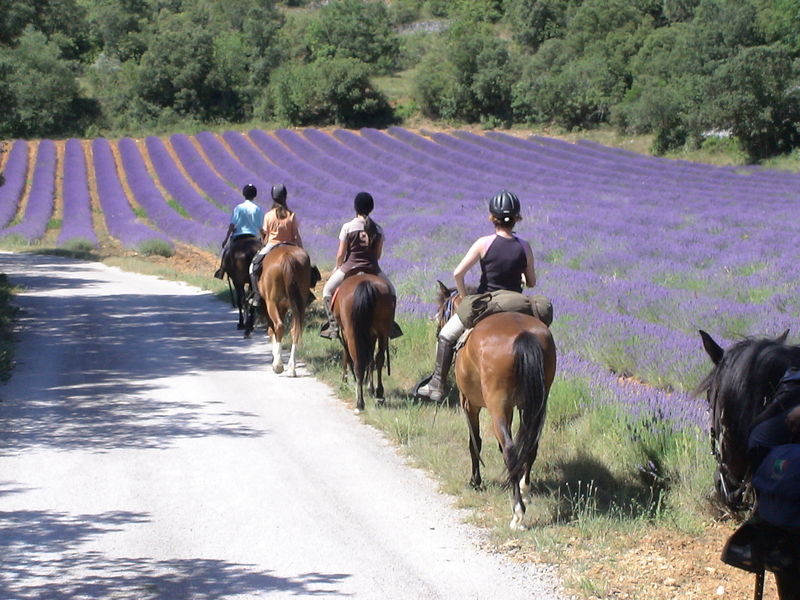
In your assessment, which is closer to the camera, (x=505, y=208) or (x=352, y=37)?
(x=505, y=208)

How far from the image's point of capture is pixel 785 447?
328 cm

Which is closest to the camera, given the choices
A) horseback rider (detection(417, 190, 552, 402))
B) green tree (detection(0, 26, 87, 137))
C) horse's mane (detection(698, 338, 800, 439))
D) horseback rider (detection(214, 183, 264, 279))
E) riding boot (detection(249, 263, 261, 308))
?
horse's mane (detection(698, 338, 800, 439))

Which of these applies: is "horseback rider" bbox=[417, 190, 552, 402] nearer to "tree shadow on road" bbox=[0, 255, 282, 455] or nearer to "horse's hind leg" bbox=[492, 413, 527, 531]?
"horse's hind leg" bbox=[492, 413, 527, 531]

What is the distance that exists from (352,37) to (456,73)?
51.8 feet

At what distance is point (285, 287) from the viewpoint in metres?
11.1

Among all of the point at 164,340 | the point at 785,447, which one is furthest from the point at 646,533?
the point at 164,340

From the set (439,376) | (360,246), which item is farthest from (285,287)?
(439,376)

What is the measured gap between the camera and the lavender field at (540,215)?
10664 mm

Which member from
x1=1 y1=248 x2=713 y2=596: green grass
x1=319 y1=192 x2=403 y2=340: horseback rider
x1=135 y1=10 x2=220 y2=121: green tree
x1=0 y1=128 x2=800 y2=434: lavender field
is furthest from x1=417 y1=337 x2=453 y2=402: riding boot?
x1=135 y1=10 x2=220 y2=121: green tree

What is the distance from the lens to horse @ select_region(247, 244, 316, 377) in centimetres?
1098

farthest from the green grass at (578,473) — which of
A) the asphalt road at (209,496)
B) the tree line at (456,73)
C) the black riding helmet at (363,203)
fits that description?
the tree line at (456,73)

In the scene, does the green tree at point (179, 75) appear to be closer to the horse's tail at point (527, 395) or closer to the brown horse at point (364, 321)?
the brown horse at point (364, 321)

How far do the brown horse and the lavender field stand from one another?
6.02 ft

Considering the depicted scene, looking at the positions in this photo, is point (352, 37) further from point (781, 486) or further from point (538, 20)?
point (781, 486)
